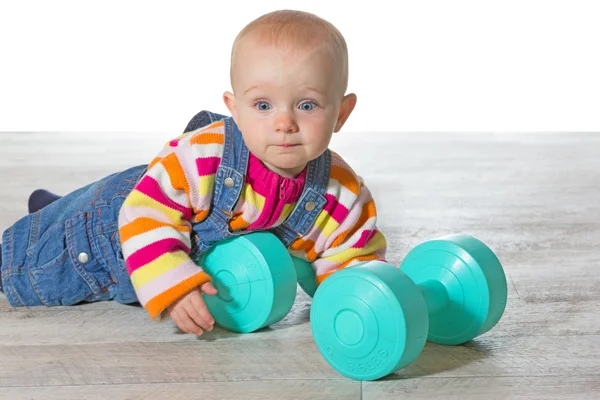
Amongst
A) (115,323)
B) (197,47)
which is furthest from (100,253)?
(197,47)

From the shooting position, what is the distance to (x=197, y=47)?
14.3 feet

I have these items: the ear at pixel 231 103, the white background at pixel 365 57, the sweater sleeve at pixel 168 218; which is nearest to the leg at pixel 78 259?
the sweater sleeve at pixel 168 218

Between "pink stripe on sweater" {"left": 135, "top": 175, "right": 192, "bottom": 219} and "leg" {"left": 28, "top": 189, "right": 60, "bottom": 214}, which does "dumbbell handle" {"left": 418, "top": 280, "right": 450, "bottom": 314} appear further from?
"leg" {"left": 28, "top": 189, "right": 60, "bottom": 214}

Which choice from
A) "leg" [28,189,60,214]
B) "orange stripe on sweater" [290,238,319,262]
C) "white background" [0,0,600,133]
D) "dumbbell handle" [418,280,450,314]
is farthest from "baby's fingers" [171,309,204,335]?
"white background" [0,0,600,133]

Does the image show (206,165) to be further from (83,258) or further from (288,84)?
(83,258)

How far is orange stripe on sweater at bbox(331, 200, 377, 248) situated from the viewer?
4.37 feet

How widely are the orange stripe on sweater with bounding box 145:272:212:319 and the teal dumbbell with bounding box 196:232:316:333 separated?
0.23ft

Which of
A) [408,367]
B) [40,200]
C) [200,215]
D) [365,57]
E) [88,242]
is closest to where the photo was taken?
[408,367]

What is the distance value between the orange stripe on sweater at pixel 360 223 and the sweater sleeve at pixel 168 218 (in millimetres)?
210

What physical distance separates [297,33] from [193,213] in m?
0.31

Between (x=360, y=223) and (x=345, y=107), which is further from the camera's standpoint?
(x=360, y=223)

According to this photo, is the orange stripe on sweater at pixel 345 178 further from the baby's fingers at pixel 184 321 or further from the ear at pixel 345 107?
the baby's fingers at pixel 184 321

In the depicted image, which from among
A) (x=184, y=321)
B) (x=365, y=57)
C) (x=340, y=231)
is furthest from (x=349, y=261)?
(x=365, y=57)

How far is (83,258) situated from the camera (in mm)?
1365
